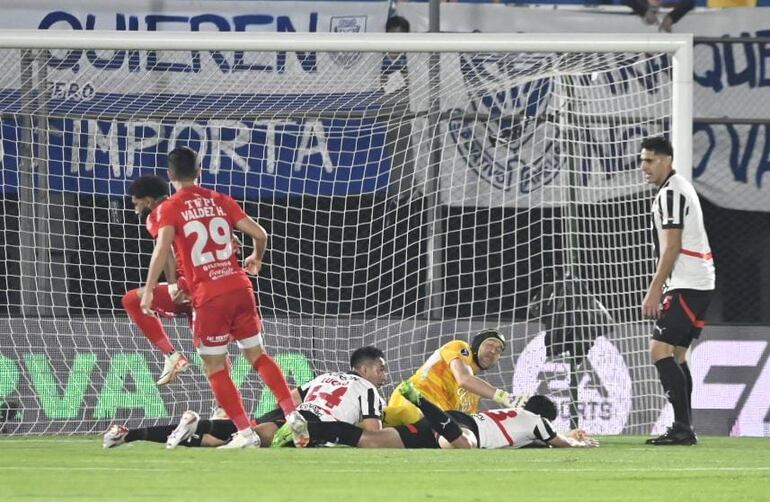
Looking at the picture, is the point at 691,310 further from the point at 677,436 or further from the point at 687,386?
the point at 677,436

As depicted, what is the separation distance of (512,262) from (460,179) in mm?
731

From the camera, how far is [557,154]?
1222 cm

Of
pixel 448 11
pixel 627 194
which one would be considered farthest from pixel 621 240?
pixel 448 11

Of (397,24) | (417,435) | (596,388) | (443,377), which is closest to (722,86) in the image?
(397,24)

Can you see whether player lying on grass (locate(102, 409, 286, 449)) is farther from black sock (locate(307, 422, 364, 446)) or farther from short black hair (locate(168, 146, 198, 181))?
short black hair (locate(168, 146, 198, 181))

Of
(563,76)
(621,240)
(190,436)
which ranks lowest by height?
(190,436)

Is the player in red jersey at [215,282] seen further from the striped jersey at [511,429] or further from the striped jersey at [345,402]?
the striped jersey at [511,429]

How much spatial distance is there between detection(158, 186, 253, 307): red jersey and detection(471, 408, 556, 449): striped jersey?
5.36 ft

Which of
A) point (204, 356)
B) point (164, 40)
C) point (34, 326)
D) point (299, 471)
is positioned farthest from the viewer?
point (34, 326)

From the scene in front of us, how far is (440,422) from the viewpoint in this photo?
917 centimetres

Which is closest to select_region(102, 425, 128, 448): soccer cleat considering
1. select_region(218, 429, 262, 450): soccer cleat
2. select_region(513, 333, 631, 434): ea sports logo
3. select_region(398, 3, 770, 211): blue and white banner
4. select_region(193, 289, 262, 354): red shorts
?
select_region(218, 429, 262, 450): soccer cleat

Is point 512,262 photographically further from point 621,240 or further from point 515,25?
point 515,25

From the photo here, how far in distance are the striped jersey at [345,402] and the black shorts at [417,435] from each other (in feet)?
0.55

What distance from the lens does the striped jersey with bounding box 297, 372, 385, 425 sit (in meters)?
9.30
